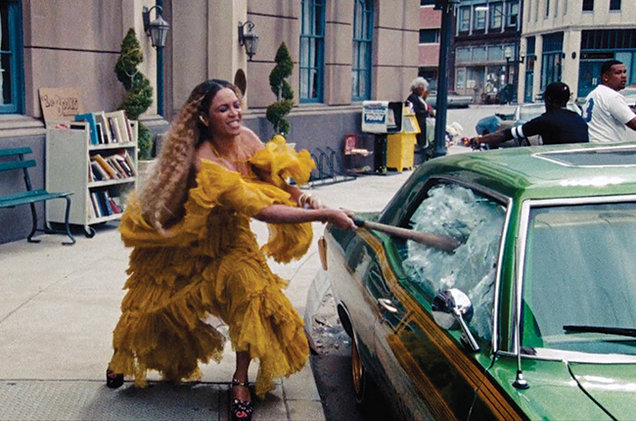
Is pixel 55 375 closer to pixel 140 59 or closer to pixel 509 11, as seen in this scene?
pixel 140 59

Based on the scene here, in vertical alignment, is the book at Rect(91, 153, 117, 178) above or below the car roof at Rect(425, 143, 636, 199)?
below

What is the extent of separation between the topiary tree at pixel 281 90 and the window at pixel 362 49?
338 cm

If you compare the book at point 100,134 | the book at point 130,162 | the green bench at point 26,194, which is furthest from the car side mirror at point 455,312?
the book at point 130,162

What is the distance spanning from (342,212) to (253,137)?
0.73m

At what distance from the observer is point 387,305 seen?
411cm

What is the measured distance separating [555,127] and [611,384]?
14.6ft

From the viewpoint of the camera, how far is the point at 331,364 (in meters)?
6.18

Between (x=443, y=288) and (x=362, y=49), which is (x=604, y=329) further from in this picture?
(x=362, y=49)

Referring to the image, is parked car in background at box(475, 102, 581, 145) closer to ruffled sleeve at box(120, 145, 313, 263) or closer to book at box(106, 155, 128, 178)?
book at box(106, 155, 128, 178)

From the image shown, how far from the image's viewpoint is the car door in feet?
10.2

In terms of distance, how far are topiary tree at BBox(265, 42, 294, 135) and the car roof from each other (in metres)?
9.34

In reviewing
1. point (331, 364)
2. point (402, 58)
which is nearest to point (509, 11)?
point (402, 58)

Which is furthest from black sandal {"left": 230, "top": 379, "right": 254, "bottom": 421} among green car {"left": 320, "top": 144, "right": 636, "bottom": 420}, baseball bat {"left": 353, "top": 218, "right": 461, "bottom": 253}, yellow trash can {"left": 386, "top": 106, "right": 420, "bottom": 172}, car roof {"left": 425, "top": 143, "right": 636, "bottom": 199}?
yellow trash can {"left": 386, "top": 106, "right": 420, "bottom": 172}

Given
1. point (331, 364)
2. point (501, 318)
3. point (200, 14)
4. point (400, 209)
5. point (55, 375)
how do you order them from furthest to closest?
point (200, 14), point (331, 364), point (55, 375), point (400, 209), point (501, 318)
